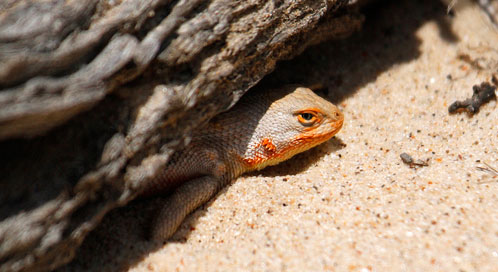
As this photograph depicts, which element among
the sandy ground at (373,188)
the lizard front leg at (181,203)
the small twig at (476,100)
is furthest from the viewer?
the small twig at (476,100)

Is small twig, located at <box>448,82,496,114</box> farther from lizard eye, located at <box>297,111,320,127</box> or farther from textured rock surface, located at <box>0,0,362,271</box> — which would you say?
textured rock surface, located at <box>0,0,362,271</box>

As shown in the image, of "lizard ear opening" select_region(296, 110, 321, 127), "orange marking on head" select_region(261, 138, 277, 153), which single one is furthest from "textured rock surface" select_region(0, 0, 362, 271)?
"lizard ear opening" select_region(296, 110, 321, 127)

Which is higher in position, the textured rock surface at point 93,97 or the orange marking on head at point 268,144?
the textured rock surface at point 93,97

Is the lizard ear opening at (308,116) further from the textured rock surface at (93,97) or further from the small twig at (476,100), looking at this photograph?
the small twig at (476,100)

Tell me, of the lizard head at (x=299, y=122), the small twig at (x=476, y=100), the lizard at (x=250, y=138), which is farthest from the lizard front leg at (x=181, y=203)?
the small twig at (x=476, y=100)

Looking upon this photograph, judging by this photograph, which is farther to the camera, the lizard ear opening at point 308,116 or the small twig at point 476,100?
the small twig at point 476,100

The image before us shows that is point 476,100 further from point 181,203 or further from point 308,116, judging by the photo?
point 181,203

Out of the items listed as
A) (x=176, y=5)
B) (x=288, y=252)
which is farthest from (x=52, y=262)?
(x=176, y=5)
